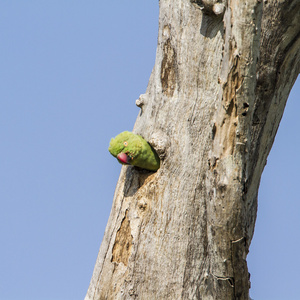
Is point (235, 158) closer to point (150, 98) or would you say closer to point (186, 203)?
point (186, 203)

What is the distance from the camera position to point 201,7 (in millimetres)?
4238

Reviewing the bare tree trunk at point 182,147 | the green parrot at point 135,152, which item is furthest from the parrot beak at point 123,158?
the bare tree trunk at point 182,147

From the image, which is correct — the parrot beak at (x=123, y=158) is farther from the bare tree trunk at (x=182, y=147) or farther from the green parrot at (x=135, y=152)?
the bare tree trunk at (x=182, y=147)

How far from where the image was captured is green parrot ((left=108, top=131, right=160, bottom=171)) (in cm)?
426

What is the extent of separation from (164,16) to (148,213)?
1874mm

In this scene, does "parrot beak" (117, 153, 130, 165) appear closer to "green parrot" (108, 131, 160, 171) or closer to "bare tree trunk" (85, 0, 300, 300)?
"green parrot" (108, 131, 160, 171)

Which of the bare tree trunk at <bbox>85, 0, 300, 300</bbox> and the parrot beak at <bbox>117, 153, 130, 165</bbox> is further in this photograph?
the parrot beak at <bbox>117, 153, 130, 165</bbox>

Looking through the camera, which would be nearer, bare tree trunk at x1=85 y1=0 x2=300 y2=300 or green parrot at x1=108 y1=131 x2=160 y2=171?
bare tree trunk at x1=85 y1=0 x2=300 y2=300

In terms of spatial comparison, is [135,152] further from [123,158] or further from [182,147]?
[182,147]

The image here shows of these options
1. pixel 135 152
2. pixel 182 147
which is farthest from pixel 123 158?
pixel 182 147

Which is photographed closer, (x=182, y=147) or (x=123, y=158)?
(x=182, y=147)

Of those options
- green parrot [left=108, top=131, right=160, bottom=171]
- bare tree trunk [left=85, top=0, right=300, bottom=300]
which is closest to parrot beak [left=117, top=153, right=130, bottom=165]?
green parrot [left=108, top=131, right=160, bottom=171]

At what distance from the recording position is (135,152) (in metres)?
4.23

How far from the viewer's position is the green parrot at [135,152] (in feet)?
14.0
